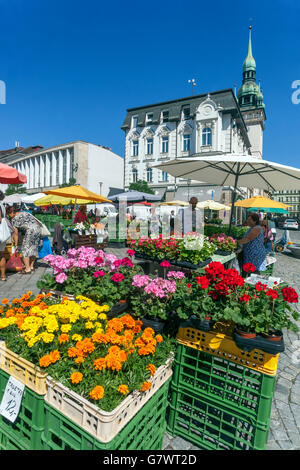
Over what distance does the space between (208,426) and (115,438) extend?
0.85 meters

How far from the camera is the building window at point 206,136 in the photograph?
28016mm

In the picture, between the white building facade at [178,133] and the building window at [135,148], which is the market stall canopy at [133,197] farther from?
the building window at [135,148]

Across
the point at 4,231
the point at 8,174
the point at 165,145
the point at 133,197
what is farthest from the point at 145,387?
the point at 165,145

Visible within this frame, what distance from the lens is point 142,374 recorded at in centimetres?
159

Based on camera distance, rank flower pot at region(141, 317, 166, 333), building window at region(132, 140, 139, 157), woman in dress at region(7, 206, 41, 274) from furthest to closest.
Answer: building window at region(132, 140, 139, 157) → woman in dress at region(7, 206, 41, 274) → flower pot at region(141, 317, 166, 333)

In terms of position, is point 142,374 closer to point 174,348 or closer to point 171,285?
point 174,348

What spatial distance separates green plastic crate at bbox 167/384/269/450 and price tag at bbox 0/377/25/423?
1.10 meters

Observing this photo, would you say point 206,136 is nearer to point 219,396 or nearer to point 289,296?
point 289,296

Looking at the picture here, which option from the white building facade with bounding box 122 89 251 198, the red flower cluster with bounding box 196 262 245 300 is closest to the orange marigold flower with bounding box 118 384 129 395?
the red flower cluster with bounding box 196 262 245 300

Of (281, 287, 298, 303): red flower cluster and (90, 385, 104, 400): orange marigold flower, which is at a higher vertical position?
(281, 287, 298, 303): red flower cluster

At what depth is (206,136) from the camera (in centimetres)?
2814

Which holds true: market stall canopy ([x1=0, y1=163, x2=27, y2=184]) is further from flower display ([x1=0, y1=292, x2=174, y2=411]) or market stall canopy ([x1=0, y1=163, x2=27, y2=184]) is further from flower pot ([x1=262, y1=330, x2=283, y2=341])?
flower pot ([x1=262, y1=330, x2=283, y2=341])

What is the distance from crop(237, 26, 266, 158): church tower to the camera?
51.1 metres
